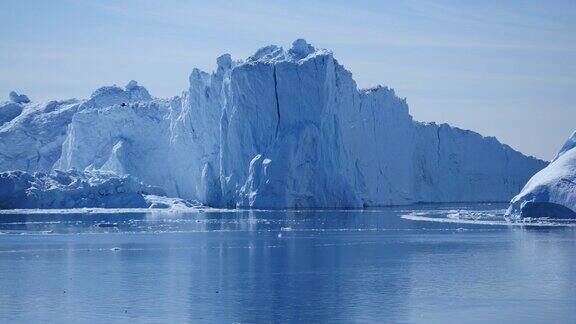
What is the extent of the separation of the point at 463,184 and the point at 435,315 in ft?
150

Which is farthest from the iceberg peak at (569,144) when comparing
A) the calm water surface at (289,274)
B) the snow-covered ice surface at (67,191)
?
the snow-covered ice surface at (67,191)

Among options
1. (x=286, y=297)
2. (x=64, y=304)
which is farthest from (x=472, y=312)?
(x=64, y=304)

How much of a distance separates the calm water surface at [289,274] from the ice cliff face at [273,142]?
12243 millimetres

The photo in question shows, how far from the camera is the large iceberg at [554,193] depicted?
30.1 metres

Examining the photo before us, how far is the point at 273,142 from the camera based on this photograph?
4316cm

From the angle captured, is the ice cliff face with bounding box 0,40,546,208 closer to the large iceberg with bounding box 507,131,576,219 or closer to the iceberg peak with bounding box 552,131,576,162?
the iceberg peak with bounding box 552,131,576,162

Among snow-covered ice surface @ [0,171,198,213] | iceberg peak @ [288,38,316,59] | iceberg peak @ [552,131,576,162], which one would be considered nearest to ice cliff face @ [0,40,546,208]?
iceberg peak @ [288,38,316,59]

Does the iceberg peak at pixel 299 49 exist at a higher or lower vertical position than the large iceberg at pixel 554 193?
higher

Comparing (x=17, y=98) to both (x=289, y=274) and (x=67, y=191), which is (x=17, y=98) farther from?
(x=289, y=274)

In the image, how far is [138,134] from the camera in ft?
171

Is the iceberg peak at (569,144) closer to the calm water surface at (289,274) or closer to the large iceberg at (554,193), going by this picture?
the large iceberg at (554,193)

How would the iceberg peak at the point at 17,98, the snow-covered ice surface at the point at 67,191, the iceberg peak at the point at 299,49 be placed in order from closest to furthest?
the snow-covered ice surface at the point at 67,191
the iceberg peak at the point at 299,49
the iceberg peak at the point at 17,98

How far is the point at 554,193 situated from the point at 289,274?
15.4m

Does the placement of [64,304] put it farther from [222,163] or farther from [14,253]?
[222,163]
